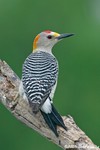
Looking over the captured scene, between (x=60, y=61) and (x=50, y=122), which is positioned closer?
(x=50, y=122)

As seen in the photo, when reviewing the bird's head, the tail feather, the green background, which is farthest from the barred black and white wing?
the green background

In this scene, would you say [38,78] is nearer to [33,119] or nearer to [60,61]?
[33,119]

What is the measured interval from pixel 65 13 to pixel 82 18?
3.02 feet

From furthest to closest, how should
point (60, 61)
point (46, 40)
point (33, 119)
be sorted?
point (60, 61) → point (46, 40) → point (33, 119)

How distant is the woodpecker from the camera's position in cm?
1786

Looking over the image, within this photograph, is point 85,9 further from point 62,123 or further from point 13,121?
point 62,123

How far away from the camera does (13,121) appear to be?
40375mm

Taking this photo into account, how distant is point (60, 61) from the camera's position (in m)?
41.3

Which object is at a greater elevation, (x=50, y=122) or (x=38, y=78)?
(x=38, y=78)

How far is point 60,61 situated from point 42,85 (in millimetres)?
23188

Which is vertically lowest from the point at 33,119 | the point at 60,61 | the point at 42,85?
the point at 60,61

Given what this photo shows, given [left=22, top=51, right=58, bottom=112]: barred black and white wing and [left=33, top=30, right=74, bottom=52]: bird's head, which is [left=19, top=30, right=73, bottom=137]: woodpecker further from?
[left=33, top=30, right=74, bottom=52]: bird's head

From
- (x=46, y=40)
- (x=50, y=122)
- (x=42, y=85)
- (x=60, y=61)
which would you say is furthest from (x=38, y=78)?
(x=60, y=61)

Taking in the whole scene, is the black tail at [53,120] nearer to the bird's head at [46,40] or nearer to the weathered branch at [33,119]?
the weathered branch at [33,119]
